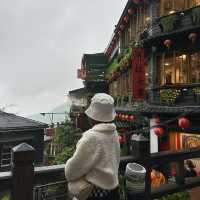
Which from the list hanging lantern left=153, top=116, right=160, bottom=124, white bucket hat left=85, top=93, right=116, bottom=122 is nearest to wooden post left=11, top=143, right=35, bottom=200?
white bucket hat left=85, top=93, right=116, bottom=122

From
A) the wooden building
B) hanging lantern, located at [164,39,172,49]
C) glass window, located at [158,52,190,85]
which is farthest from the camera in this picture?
the wooden building

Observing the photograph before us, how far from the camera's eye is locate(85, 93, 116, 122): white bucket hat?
3227mm

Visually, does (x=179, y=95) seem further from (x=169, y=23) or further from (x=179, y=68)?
(x=169, y=23)

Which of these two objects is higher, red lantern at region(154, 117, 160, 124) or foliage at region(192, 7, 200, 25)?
foliage at region(192, 7, 200, 25)

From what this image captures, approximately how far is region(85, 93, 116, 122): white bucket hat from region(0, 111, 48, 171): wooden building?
17505 millimetres

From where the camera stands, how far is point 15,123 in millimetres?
22094

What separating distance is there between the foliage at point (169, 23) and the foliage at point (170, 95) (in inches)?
135

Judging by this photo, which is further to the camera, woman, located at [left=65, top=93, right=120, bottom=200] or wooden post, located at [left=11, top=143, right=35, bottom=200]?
wooden post, located at [left=11, top=143, right=35, bottom=200]

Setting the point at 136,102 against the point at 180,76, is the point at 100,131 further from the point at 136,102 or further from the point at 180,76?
the point at 136,102

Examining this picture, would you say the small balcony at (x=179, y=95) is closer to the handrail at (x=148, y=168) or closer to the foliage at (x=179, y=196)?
the foliage at (x=179, y=196)

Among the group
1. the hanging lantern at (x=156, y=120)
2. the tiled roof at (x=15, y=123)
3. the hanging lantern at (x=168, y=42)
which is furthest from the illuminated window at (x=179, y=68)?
the tiled roof at (x=15, y=123)

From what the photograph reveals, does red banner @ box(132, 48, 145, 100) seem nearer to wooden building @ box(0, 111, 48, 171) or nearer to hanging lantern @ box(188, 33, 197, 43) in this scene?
hanging lantern @ box(188, 33, 197, 43)

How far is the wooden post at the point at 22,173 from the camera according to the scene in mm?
3158

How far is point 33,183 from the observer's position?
328 centimetres
